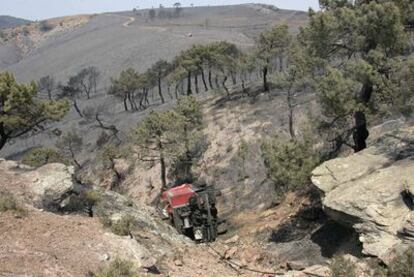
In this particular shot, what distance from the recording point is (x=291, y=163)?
31844 mm

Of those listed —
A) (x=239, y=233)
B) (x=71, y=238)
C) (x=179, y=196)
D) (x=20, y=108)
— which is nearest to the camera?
(x=71, y=238)

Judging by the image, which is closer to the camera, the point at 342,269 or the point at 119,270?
the point at 119,270

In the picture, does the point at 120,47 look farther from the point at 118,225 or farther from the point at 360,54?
the point at 118,225

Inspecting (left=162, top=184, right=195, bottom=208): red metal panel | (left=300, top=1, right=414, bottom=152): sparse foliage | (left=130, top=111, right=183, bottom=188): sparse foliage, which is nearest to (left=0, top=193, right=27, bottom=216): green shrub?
(left=162, top=184, right=195, bottom=208): red metal panel

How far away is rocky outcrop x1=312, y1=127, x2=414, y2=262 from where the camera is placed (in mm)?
20469

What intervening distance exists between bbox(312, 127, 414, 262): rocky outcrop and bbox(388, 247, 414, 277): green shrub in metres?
A: 2.98

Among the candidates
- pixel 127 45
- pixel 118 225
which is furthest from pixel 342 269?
pixel 127 45

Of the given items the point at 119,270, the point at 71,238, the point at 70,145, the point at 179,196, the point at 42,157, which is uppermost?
the point at 119,270

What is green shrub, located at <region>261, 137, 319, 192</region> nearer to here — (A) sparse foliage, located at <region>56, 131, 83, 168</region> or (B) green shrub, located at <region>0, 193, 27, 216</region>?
(B) green shrub, located at <region>0, 193, 27, 216</region>

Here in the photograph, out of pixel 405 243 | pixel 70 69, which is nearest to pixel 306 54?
pixel 405 243

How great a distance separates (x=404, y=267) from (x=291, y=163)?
53.5 ft

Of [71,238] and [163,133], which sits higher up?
[71,238]

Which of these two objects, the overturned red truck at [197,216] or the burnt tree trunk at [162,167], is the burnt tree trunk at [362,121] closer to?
the overturned red truck at [197,216]

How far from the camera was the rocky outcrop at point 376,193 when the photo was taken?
20469 millimetres
